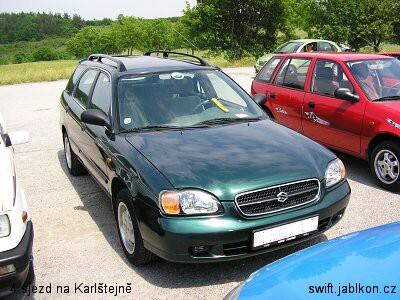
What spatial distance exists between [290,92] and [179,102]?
270cm

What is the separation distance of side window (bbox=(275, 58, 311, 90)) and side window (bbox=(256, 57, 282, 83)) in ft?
0.77

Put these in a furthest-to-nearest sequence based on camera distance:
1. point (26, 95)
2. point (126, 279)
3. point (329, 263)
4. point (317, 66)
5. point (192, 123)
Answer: point (26, 95) → point (317, 66) → point (192, 123) → point (126, 279) → point (329, 263)

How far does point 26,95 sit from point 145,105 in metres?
13.1

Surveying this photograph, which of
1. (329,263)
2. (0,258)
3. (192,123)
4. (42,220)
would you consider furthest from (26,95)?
(329,263)

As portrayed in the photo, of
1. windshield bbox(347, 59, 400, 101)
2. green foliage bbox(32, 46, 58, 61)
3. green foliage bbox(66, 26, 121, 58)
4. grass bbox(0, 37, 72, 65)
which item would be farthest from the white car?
green foliage bbox(32, 46, 58, 61)

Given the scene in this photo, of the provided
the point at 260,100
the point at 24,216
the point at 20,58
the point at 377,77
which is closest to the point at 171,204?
the point at 24,216

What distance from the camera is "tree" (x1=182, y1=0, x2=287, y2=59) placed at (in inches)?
1422

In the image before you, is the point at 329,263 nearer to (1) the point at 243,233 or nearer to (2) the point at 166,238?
(1) the point at 243,233

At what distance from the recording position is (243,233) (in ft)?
10.5

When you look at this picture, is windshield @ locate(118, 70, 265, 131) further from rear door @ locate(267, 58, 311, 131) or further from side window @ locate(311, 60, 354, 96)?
rear door @ locate(267, 58, 311, 131)

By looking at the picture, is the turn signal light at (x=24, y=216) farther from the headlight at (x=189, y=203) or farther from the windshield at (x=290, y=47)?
the windshield at (x=290, y=47)

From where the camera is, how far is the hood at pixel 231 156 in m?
3.33

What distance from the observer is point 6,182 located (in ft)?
10.4

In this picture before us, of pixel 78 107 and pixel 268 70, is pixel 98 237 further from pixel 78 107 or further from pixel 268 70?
pixel 268 70
